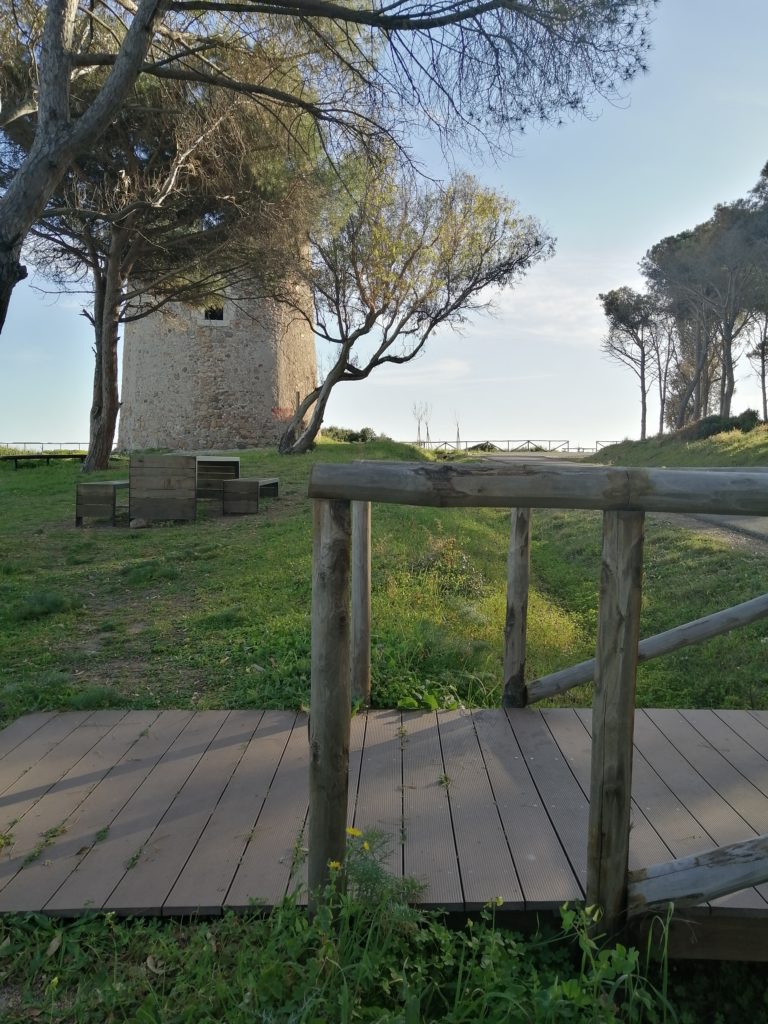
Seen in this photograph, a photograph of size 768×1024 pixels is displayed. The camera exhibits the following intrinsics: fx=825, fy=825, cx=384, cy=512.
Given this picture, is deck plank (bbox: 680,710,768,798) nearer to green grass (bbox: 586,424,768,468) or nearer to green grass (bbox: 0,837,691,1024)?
green grass (bbox: 0,837,691,1024)

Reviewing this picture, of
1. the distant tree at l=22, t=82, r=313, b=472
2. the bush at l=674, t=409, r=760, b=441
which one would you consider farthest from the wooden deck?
the bush at l=674, t=409, r=760, b=441

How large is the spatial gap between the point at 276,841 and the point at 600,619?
4.55 ft

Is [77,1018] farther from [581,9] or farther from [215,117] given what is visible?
[215,117]

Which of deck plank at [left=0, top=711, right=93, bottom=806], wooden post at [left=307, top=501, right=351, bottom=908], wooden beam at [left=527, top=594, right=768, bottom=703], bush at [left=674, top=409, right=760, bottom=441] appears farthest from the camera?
bush at [left=674, top=409, right=760, bottom=441]

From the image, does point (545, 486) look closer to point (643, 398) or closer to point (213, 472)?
point (213, 472)

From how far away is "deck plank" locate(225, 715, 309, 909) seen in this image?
2509 mm

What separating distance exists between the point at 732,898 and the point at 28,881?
2181 mm

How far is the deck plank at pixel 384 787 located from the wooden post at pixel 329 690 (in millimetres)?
225

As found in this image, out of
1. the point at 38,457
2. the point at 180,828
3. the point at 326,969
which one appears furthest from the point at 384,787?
the point at 38,457

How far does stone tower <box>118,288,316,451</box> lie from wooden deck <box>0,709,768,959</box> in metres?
23.0

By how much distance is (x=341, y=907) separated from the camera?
90.1 inches

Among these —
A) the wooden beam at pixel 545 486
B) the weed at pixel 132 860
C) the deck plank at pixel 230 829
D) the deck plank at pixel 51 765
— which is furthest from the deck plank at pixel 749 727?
the deck plank at pixel 51 765

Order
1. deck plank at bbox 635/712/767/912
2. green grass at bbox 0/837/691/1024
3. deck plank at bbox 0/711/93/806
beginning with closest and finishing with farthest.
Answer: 1. green grass at bbox 0/837/691/1024
2. deck plank at bbox 635/712/767/912
3. deck plank at bbox 0/711/93/806

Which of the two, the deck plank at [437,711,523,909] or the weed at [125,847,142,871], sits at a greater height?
the deck plank at [437,711,523,909]
